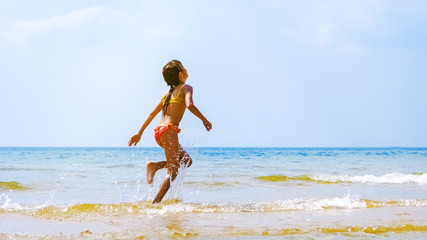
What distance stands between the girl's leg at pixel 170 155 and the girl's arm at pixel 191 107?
1.63 feet

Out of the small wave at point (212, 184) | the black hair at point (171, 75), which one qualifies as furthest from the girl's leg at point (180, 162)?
the small wave at point (212, 184)

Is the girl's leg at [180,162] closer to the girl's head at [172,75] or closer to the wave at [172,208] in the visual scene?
the wave at [172,208]

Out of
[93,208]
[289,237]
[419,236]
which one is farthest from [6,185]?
[419,236]

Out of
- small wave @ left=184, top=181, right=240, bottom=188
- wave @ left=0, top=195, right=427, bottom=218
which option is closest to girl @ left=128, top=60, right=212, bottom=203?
wave @ left=0, top=195, right=427, bottom=218

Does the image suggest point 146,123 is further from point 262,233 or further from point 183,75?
point 262,233

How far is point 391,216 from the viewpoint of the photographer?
15.9 feet

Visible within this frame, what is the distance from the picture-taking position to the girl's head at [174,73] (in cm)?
557

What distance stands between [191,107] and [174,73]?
659 millimetres

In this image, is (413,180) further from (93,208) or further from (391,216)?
(93,208)

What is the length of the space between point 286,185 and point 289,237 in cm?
611

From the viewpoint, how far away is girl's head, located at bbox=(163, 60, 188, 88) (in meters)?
5.57

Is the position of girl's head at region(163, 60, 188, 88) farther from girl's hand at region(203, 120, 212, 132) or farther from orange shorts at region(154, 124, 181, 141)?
girl's hand at region(203, 120, 212, 132)

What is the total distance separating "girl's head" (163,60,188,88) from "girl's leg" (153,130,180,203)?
0.65 meters

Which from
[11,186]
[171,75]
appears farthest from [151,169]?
[11,186]
